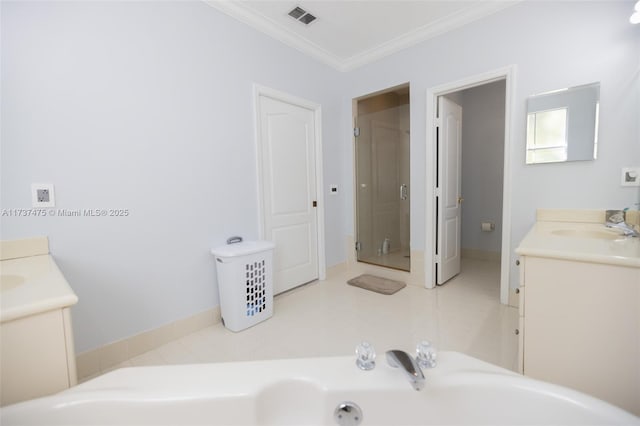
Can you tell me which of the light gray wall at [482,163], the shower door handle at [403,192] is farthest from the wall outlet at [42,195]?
the light gray wall at [482,163]

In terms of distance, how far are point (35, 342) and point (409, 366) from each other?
1.10 meters

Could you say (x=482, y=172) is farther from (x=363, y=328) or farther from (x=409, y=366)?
(x=409, y=366)

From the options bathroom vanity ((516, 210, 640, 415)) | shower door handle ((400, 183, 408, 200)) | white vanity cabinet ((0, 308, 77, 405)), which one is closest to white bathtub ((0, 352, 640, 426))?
white vanity cabinet ((0, 308, 77, 405))

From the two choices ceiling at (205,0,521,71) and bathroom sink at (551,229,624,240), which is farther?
ceiling at (205,0,521,71)

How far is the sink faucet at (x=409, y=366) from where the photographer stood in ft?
2.32

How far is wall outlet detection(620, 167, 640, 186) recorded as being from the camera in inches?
69.4

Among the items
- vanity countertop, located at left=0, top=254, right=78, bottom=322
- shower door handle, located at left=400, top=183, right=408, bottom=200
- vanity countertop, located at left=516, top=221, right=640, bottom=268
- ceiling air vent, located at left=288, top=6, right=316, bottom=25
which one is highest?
ceiling air vent, located at left=288, top=6, right=316, bottom=25

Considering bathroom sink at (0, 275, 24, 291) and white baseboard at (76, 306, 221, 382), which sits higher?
bathroom sink at (0, 275, 24, 291)

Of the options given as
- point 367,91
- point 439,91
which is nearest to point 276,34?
point 367,91

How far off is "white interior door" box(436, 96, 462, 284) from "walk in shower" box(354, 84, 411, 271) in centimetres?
66

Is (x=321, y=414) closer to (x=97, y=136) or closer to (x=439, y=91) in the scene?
(x=97, y=136)

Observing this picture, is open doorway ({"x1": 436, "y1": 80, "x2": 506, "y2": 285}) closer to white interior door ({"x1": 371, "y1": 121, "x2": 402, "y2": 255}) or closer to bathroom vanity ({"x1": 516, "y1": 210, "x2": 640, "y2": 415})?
white interior door ({"x1": 371, "y1": 121, "x2": 402, "y2": 255})

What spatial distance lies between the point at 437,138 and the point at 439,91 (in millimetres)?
439

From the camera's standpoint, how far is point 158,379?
2.61 ft
